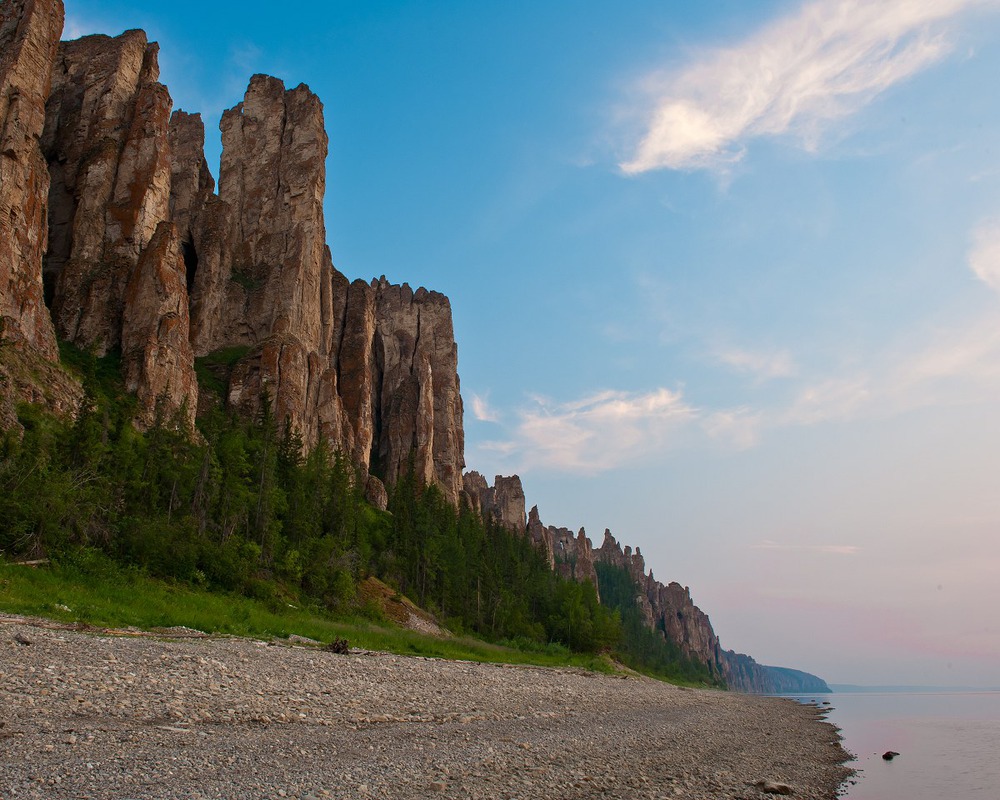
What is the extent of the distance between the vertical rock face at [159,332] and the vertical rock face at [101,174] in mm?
2622

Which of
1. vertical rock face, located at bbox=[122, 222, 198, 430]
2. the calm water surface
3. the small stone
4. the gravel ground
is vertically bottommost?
the calm water surface

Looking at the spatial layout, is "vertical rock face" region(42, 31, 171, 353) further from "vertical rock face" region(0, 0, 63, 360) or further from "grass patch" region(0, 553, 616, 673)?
"grass patch" region(0, 553, 616, 673)

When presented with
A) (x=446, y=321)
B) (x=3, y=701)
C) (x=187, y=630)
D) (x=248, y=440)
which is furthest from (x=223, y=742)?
(x=446, y=321)

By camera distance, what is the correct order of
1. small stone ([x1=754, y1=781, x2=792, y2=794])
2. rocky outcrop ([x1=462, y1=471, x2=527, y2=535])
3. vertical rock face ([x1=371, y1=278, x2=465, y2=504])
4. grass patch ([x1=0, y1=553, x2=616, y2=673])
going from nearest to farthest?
small stone ([x1=754, y1=781, x2=792, y2=794]) < grass patch ([x1=0, y1=553, x2=616, y2=673]) < vertical rock face ([x1=371, y1=278, x2=465, y2=504]) < rocky outcrop ([x1=462, y1=471, x2=527, y2=535])

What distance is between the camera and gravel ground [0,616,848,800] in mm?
10016

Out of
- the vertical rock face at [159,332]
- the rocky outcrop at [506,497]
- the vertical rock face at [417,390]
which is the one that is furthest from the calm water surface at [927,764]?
the rocky outcrop at [506,497]

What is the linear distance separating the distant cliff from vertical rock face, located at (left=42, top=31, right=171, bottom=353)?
0.18 metres

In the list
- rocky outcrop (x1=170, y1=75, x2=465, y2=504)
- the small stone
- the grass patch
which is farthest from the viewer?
rocky outcrop (x1=170, y1=75, x2=465, y2=504)

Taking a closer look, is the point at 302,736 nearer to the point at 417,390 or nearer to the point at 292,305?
the point at 292,305

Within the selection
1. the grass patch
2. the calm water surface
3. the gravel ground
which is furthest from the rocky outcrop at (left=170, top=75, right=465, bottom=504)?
the calm water surface

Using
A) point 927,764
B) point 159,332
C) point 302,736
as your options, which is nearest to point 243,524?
point 159,332

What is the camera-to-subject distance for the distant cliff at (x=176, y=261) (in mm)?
59750

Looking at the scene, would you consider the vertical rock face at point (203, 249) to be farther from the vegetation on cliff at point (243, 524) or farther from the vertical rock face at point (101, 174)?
the vegetation on cliff at point (243, 524)

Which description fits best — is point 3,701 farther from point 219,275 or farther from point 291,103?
point 291,103
